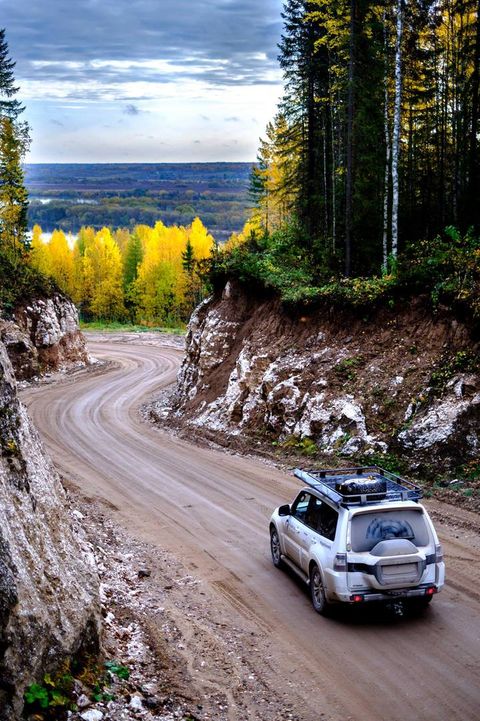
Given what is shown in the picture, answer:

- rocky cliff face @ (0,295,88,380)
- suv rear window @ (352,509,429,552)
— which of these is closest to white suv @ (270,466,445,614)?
suv rear window @ (352,509,429,552)

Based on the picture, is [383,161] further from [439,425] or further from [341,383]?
[439,425]

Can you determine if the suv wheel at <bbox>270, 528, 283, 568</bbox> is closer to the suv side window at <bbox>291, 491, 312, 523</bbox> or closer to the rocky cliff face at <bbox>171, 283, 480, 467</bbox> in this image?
the suv side window at <bbox>291, 491, 312, 523</bbox>

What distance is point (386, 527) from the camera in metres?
10.2

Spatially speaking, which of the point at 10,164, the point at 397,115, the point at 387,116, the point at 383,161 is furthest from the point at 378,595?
the point at 10,164

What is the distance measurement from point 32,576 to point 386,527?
5.26 meters

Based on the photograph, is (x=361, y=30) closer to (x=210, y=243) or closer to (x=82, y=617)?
(x=82, y=617)

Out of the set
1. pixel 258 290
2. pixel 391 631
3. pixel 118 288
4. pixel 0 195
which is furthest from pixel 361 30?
pixel 118 288

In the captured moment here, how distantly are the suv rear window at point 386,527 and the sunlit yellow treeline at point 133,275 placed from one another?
8003 centimetres

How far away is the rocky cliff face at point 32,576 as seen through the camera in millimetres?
6738

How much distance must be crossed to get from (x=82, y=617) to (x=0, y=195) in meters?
51.9

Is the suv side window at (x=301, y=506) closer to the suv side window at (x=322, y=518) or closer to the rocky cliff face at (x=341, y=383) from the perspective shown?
the suv side window at (x=322, y=518)

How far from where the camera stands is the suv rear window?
10047 mm

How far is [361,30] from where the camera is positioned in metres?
28.0

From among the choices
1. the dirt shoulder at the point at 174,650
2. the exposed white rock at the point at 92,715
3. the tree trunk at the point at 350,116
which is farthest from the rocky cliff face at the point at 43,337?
the exposed white rock at the point at 92,715
